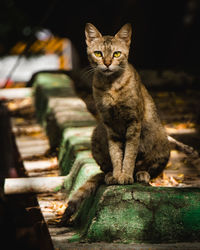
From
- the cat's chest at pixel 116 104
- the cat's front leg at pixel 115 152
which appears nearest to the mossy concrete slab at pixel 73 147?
the cat's front leg at pixel 115 152

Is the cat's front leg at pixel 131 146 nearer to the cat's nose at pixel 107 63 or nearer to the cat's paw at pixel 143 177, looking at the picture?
Result: the cat's paw at pixel 143 177

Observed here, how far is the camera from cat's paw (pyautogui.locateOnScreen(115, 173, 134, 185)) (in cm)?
313

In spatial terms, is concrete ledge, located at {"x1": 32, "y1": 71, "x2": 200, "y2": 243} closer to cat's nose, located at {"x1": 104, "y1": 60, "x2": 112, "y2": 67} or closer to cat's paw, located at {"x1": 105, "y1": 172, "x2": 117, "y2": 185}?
cat's paw, located at {"x1": 105, "y1": 172, "x2": 117, "y2": 185}

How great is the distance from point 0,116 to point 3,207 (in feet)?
15.6

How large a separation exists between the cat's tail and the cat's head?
2.59ft

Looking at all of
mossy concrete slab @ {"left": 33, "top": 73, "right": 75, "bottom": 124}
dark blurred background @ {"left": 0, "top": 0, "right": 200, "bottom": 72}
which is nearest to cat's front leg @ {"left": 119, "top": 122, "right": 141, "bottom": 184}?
mossy concrete slab @ {"left": 33, "top": 73, "right": 75, "bottom": 124}

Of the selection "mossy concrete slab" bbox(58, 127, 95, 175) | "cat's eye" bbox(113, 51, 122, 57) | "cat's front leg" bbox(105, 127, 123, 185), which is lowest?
"mossy concrete slab" bbox(58, 127, 95, 175)

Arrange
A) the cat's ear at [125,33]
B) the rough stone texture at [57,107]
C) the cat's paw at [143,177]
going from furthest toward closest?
the rough stone texture at [57,107] → the cat's paw at [143,177] → the cat's ear at [125,33]

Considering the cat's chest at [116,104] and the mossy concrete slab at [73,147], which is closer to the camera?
the cat's chest at [116,104]

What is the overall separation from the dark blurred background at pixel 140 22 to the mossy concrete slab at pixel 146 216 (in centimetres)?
477

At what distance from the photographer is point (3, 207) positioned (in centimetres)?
184

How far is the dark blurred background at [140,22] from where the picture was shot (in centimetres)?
757

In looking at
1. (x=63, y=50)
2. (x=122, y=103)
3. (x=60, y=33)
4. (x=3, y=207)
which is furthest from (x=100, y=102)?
(x=63, y=50)

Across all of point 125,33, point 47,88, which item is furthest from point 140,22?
point 125,33
